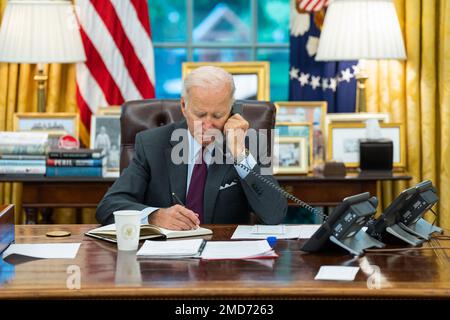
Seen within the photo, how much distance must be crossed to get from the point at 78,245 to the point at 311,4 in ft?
8.58

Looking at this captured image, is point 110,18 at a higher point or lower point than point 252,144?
higher

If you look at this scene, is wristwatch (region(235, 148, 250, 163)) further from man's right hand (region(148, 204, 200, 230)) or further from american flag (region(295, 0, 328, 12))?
american flag (region(295, 0, 328, 12))

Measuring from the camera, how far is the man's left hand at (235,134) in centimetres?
301

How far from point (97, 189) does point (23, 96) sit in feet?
3.06

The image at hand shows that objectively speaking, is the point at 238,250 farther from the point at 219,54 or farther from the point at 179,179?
the point at 219,54

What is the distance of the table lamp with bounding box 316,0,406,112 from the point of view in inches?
173

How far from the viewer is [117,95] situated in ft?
15.8

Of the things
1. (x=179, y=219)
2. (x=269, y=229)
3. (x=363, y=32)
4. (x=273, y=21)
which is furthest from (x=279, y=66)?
(x=179, y=219)

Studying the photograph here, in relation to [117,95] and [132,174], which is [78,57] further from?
[132,174]

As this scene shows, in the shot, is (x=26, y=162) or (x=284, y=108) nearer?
(x=26, y=162)

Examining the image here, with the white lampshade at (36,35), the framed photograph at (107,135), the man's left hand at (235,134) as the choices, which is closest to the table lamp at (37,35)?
the white lampshade at (36,35)

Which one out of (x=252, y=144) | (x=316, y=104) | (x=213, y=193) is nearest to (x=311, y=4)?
(x=316, y=104)

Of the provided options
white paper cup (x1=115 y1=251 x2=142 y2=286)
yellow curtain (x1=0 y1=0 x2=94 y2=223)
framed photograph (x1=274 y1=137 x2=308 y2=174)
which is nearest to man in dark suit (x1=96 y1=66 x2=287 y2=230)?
white paper cup (x1=115 y1=251 x2=142 y2=286)
